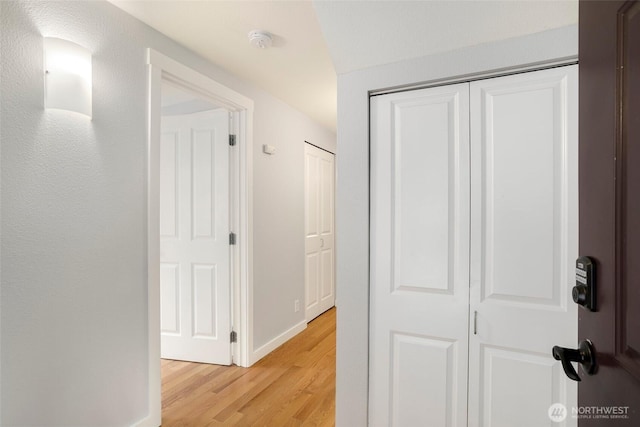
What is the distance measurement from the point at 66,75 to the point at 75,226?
0.67 meters

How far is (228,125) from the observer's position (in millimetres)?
2689

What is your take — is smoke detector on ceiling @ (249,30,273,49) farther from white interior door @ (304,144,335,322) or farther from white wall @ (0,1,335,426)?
white interior door @ (304,144,335,322)

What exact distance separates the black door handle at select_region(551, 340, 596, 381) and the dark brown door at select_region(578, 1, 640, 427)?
0.02 m

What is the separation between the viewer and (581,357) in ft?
2.54

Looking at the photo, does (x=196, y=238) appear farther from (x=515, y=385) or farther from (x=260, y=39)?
(x=515, y=385)

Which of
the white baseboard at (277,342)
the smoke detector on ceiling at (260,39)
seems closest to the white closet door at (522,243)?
the smoke detector on ceiling at (260,39)

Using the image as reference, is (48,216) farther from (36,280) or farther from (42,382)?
(42,382)

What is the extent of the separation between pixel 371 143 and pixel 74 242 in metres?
1.47

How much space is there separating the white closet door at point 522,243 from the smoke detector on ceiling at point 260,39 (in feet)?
4.19

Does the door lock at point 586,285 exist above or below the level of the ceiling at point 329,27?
below

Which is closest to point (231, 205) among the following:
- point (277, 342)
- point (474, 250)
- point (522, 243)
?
point (277, 342)

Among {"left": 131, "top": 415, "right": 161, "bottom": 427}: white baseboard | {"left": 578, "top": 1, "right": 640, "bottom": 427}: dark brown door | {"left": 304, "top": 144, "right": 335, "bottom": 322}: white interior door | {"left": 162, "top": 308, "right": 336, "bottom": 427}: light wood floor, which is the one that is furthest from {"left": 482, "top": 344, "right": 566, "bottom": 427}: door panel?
{"left": 304, "top": 144, "right": 335, "bottom": 322}: white interior door

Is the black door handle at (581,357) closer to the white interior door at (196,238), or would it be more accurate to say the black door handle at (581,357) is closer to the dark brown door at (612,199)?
Answer: the dark brown door at (612,199)

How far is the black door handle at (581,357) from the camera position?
0.74m
